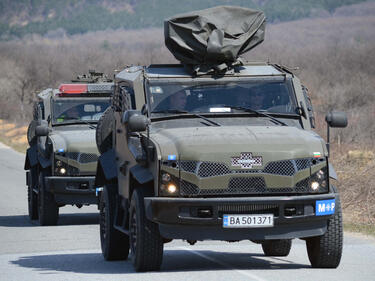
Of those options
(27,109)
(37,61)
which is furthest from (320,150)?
(37,61)

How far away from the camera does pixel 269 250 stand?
1295 cm

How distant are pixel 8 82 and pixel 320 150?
104813mm

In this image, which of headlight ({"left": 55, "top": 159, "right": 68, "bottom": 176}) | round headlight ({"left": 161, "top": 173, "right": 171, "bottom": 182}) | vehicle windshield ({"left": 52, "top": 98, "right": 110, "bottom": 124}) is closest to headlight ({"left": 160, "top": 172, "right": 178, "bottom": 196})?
round headlight ({"left": 161, "top": 173, "right": 171, "bottom": 182})

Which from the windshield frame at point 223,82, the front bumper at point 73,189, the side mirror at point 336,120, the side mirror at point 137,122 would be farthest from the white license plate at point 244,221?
the front bumper at point 73,189

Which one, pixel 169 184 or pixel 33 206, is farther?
pixel 33 206

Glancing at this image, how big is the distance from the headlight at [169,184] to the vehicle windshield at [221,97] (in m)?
1.40

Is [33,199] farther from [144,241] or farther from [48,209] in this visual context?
[144,241]

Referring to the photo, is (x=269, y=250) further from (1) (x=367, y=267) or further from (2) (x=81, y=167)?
(2) (x=81, y=167)

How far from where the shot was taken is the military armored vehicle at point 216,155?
34.4 feet

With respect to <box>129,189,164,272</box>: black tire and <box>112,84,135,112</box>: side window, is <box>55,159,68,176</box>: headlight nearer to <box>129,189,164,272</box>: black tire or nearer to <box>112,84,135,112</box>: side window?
<box>112,84,135,112</box>: side window

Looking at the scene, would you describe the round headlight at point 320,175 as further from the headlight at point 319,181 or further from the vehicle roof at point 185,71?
the vehicle roof at point 185,71

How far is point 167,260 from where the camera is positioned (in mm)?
12422

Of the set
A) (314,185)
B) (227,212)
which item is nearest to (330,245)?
(314,185)

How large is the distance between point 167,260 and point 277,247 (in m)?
1.35
